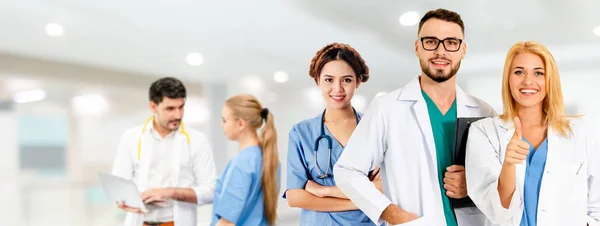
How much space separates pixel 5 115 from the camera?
3061 mm

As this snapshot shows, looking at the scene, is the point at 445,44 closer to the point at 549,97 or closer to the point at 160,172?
the point at 549,97

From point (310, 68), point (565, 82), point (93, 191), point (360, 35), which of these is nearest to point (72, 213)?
point (93, 191)

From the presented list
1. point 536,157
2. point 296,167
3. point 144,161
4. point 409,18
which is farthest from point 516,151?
point 144,161

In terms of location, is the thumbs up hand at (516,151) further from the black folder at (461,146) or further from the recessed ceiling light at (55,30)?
the recessed ceiling light at (55,30)

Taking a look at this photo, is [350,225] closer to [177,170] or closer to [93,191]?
[177,170]

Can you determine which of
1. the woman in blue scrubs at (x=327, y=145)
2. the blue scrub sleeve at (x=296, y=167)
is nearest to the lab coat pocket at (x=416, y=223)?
the woman in blue scrubs at (x=327, y=145)

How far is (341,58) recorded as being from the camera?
2.46 metres

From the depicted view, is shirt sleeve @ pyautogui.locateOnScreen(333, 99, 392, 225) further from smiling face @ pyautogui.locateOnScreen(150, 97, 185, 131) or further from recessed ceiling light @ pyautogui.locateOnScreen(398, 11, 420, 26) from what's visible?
smiling face @ pyautogui.locateOnScreen(150, 97, 185, 131)

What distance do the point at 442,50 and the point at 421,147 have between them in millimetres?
316

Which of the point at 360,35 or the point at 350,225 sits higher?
the point at 360,35

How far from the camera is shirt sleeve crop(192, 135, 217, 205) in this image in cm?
291

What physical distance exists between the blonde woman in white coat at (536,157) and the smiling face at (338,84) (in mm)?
611

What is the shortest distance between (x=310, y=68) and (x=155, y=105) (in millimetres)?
845

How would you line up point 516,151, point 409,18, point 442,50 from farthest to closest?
1. point 409,18
2. point 442,50
3. point 516,151
